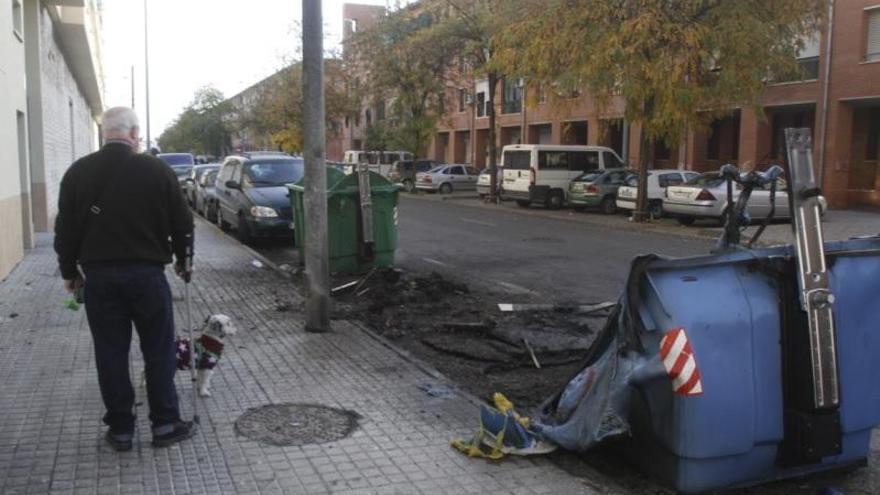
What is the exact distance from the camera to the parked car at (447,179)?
3781cm

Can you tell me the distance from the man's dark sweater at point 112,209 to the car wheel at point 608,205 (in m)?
21.1

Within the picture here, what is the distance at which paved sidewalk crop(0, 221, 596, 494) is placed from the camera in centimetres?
400

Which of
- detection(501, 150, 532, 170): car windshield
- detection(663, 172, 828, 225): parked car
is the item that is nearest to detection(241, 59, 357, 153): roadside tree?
detection(501, 150, 532, 170): car windshield

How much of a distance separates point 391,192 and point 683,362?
7.11 metres

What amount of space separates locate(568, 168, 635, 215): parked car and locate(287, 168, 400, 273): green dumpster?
1467 cm

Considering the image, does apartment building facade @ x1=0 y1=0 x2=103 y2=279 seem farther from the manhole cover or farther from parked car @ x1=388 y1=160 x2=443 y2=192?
parked car @ x1=388 y1=160 x2=443 y2=192

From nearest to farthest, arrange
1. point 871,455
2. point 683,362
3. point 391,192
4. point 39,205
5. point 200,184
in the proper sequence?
point 683,362, point 871,455, point 391,192, point 39,205, point 200,184

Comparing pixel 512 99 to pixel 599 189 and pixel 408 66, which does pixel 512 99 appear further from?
pixel 599 189

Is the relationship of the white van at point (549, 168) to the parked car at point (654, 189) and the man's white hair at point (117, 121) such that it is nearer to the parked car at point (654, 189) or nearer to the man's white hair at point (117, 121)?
the parked car at point (654, 189)

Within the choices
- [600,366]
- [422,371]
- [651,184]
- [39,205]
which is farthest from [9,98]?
[651,184]

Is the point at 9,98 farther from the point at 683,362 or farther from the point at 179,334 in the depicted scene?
the point at 683,362

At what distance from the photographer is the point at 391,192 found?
10430mm

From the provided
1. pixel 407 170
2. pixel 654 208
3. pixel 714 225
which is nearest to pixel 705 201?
pixel 714 225

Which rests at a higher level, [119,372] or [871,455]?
[119,372]
